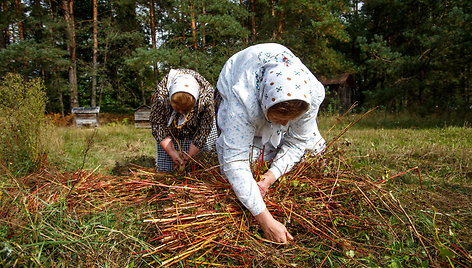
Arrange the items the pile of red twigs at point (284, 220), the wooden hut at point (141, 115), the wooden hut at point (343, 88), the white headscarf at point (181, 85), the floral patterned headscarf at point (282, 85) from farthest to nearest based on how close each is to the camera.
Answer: the wooden hut at point (343, 88)
the wooden hut at point (141, 115)
the white headscarf at point (181, 85)
the pile of red twigs at point (284, 220)
the floral patterned headscarf at point (282, 85)

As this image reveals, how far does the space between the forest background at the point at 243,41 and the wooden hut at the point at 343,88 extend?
360 cm

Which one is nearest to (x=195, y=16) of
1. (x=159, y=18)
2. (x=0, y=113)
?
(x=159, y=18)

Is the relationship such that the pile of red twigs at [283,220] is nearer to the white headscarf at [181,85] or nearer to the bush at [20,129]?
the white headscarf at [181,85]

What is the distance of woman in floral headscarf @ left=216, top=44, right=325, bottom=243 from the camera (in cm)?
135

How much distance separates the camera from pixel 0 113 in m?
2.87

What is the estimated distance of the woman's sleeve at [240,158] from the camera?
147 centimetres

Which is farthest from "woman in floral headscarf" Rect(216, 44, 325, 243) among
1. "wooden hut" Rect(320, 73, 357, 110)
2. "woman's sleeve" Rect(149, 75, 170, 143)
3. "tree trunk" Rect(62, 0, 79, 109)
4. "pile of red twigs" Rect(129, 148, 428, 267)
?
"wooden hut" Rect(320, 73, 357, 110)

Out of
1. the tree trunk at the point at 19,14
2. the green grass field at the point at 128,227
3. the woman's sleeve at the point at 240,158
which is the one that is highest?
the tree trunk at the point at 19,14

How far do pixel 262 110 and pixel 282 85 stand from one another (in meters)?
0.25

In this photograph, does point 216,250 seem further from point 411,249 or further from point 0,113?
point 0,113

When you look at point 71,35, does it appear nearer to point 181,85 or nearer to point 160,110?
point 160,110

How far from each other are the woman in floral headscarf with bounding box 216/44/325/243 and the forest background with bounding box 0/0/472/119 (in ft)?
26.2

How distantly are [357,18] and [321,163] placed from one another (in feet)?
58.7

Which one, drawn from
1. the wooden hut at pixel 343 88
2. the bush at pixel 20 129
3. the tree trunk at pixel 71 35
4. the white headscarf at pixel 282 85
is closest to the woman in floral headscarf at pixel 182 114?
the white headscarf at pixel 282 85
